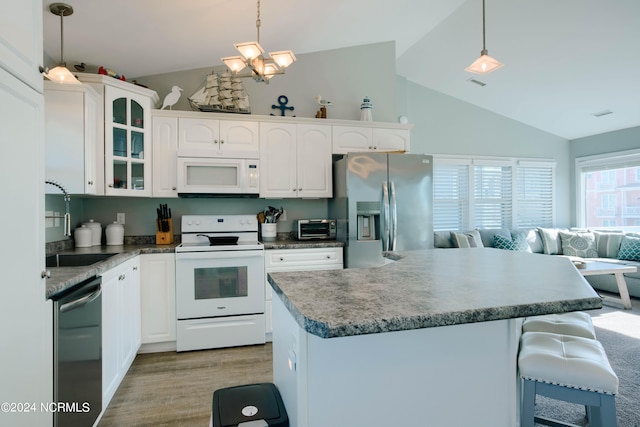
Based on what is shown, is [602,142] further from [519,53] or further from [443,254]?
[443,254]

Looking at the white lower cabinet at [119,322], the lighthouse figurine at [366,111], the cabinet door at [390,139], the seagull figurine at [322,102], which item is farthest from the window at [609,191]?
the white lower cabinet at [119,322]

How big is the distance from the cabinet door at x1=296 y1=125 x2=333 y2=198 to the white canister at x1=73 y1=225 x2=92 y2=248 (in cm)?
196

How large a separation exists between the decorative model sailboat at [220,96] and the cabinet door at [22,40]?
199cm

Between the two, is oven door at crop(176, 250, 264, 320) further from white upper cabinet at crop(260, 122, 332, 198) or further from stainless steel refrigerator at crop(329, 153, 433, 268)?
stainless steel refrigerator at crop(329, 153, 433, 268)

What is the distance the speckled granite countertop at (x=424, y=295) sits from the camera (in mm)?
834

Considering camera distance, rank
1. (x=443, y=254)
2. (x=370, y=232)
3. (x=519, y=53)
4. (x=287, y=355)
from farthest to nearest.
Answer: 1. (x=519, y=53)
2. (x=370, y=232)
3. (x=443, y=254)
4. (x=287, y=355)

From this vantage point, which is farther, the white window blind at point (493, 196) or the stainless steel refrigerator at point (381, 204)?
the white window blind at point (493, 196)

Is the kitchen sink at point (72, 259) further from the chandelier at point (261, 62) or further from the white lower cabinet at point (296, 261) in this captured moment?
the chandelier at point (261, 62)

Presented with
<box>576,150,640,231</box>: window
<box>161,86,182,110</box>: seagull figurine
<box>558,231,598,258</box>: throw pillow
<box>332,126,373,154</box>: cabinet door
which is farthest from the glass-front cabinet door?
<box>576,150,640,231</box>: window

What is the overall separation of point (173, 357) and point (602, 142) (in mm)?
6744

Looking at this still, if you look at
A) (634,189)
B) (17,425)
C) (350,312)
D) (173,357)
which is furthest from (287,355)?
(634,189)

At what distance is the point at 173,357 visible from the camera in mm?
2852

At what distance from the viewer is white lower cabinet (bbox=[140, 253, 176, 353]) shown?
2867 millimetres

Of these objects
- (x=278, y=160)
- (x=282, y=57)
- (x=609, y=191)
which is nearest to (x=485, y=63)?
(x=282, y=57)
